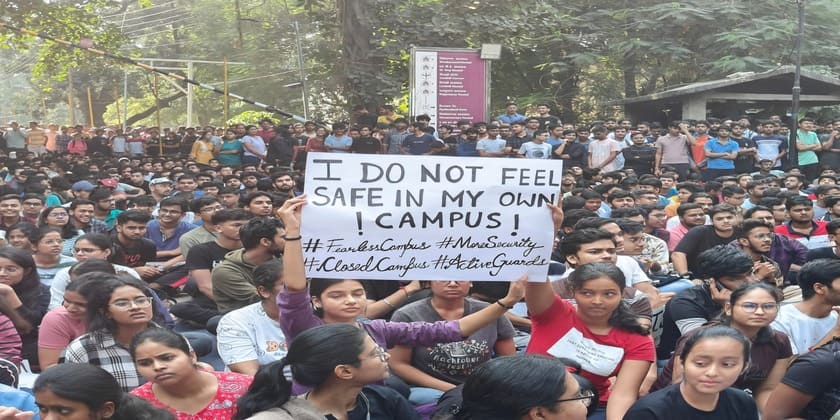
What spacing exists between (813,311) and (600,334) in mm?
1597

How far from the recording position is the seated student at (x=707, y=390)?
3.55 m

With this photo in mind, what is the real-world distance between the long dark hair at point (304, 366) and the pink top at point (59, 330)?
197 centimetres

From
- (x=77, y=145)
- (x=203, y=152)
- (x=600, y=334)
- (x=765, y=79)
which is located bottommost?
(x=77, y=145)

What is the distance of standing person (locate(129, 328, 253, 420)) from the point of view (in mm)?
3637

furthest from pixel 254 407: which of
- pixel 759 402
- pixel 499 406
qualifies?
pixel 759 402

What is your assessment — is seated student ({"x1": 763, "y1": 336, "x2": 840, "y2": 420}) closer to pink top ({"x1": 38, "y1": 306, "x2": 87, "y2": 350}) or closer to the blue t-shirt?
pink top ({"x1": 38, "y1": 306, "x2": 87, "y2": 350})

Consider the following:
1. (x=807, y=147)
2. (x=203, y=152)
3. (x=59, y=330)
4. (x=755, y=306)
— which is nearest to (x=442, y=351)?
(x=755, y=306)

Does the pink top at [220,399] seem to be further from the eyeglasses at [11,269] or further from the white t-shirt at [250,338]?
the eyeglasses at [11,269]

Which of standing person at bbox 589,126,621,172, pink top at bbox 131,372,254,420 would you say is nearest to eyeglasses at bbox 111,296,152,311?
pink top at bbox 131,372,254,420

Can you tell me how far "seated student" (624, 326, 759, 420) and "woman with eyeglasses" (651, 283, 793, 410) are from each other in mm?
554

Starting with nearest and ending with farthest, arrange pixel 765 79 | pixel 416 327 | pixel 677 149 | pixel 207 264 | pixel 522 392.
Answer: pixel 522 392, pixel 416 327, pixel 207 264, pixel 677 149, pixel 765 79

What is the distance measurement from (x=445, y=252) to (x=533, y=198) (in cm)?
51

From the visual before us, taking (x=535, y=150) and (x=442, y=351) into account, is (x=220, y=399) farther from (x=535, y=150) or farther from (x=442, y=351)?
(x=535, y=150)

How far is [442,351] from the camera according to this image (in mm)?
4648
